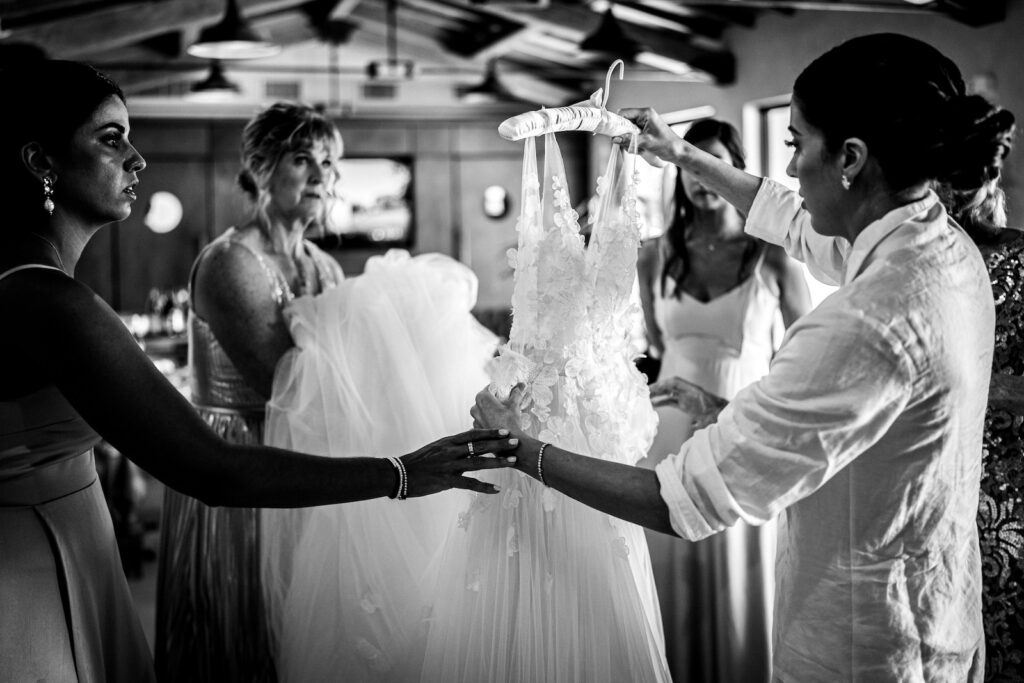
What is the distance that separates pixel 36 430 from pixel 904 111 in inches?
53.0

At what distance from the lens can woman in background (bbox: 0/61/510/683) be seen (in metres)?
1.34

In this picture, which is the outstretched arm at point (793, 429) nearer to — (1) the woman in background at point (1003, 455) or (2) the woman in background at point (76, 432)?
(2) the woman in background at point (76, 432)

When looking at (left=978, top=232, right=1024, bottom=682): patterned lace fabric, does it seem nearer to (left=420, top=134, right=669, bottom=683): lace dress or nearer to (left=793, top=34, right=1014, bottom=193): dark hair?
(left=793, top=34, right=1014, bottom=193): dark hair

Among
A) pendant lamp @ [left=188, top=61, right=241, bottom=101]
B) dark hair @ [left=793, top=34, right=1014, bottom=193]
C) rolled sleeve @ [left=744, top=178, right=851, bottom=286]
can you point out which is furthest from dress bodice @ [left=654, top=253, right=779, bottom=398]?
pendant lamp @ [left=188, top=61, right=241, bottom=101]

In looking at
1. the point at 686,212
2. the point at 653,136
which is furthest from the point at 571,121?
the point at 686,212

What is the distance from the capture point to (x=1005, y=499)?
1783 mm

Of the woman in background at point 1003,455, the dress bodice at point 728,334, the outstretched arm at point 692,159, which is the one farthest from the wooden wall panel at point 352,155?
the woman in background at point 1003,455

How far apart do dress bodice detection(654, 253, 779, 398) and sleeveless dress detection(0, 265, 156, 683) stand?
1.72 m

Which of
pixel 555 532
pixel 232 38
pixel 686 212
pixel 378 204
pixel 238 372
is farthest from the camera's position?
pixel 378 204

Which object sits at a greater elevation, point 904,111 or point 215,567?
point 904,111

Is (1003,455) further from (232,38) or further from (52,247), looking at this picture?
(232,38)

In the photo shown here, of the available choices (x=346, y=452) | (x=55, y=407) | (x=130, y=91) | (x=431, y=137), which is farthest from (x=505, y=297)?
(x=55, y=407)

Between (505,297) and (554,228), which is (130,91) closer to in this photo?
(505,297)

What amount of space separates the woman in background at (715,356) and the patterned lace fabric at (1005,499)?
76 cm
